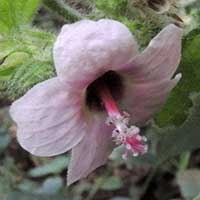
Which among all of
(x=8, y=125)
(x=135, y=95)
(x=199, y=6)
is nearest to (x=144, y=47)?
(x=135, y=95)

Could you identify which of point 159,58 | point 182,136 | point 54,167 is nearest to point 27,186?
point 54,167

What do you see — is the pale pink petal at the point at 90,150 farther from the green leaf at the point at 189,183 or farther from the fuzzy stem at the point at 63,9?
the green leaf at the point at 189,183

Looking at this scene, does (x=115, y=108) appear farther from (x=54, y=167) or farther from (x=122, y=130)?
(x=54, y=167)

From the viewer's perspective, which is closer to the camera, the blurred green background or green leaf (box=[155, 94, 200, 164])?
the blurred green background

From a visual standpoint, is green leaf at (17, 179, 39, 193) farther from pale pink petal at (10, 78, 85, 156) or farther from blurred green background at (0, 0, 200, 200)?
pale pink petal at (10, 78, 85, 156)

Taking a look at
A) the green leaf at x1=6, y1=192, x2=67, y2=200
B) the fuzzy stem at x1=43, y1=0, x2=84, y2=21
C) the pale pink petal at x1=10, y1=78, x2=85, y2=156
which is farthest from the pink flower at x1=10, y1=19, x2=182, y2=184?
the green leaf at x1=6, y1=192, x2=67, y2=200

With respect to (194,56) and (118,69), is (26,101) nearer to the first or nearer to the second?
(118,69)
